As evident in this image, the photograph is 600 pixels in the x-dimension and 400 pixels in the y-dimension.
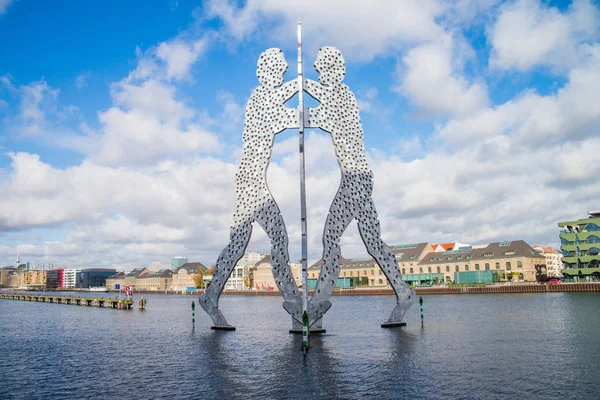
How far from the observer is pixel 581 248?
3113 inches

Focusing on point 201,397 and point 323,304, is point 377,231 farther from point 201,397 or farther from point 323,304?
point 201,397

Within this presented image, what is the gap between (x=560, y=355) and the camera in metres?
18.6

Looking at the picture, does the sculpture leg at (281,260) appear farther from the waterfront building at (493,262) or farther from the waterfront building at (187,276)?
the waterfront building at (187,276)

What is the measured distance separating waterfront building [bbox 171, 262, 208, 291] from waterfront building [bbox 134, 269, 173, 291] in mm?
6176

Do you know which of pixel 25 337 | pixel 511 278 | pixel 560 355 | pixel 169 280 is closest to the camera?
pixel 560 355

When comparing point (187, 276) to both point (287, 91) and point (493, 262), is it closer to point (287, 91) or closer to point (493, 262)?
point (493, 262)

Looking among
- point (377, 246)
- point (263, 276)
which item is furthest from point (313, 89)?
point (263, 276)

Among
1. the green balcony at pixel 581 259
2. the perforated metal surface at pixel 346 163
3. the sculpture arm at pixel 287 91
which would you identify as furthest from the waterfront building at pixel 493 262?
the sculpture arm at pixel 287 91

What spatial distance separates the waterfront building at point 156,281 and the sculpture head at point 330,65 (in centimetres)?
14499

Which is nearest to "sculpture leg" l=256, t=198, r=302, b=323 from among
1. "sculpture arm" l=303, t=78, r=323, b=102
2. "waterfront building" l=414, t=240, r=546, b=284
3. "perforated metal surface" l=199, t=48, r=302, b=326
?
"perforated metal surface" l=199, t=48, r=302, b=326

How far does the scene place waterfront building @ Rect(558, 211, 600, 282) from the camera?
254ft

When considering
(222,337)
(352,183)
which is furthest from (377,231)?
(222,337)

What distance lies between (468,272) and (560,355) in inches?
3096

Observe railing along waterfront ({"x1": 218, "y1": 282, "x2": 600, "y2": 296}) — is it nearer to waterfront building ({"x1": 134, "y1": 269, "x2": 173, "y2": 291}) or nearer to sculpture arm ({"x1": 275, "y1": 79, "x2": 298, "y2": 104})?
sculpture arm ({"x1": 275, "y1": 79, "x2": 298, "y2": 104})
